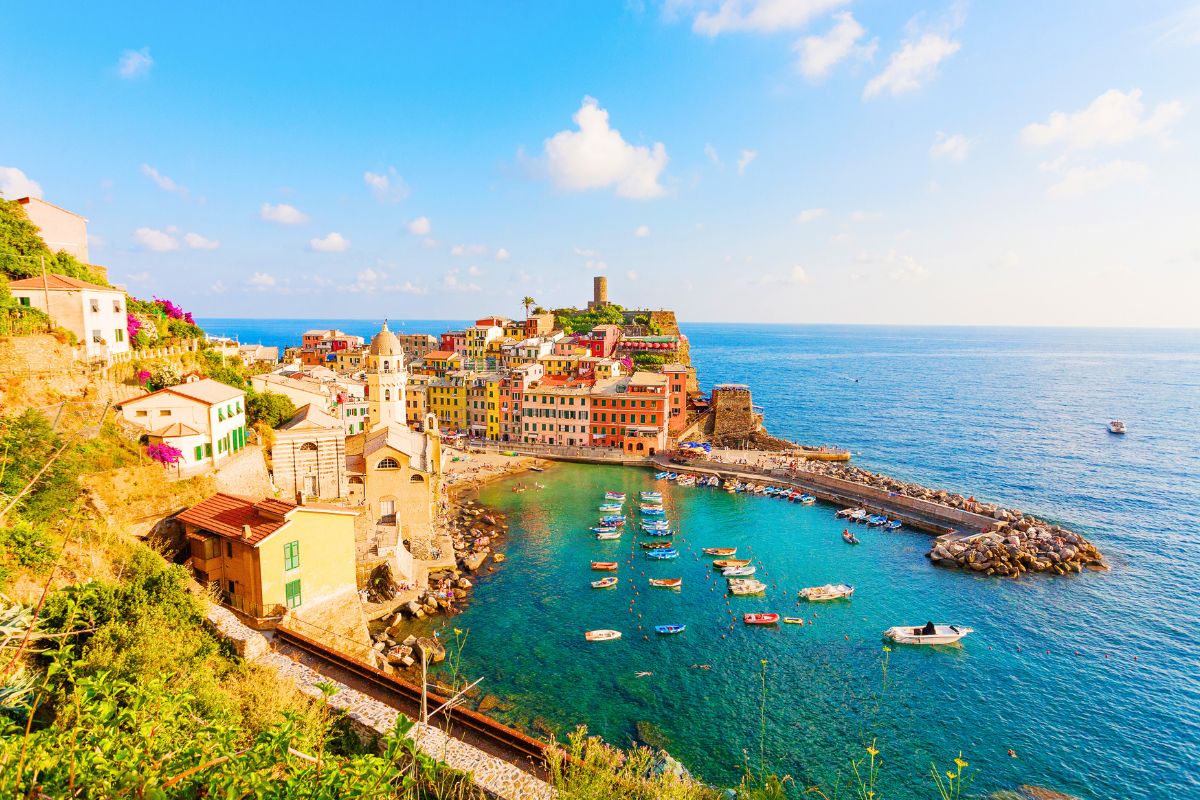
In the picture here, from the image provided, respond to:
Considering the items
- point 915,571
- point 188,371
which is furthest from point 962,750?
point 188,371

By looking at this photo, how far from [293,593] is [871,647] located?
2651cm

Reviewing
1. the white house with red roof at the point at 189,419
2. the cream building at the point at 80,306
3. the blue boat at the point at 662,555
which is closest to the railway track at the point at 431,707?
the white house with red roof at the point at 189,419

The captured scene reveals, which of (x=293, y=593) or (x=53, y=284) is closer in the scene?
(x=293, y=593)

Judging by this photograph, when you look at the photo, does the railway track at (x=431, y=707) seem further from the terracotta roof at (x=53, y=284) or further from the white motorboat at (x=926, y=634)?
the white motorboat at (x=926, y=634)

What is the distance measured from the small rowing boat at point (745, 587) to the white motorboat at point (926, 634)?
6877mm

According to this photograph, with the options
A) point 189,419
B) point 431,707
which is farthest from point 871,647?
point 189,419

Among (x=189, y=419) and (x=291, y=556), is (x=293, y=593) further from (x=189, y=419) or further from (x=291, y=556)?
(x=189, y=419)

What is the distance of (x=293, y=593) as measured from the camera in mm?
19969

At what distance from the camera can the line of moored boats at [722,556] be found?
28922 millimetres

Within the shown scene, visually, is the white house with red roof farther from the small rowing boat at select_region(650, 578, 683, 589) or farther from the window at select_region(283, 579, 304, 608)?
the small rowing boat at select_region(650, 578, 683, 589)

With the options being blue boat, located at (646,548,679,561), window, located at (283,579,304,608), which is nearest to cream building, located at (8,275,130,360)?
window, located at (283,579,304,608)

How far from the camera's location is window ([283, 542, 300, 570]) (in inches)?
776

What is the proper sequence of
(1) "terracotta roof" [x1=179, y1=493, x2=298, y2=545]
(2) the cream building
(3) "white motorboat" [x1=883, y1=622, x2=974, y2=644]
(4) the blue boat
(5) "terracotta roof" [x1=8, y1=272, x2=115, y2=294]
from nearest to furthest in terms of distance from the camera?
(1) "terracotta roof" [x1=179, y1=493, x2=298, y2=545] < (5) "terracotta roof" [x1=8, y1=272, x2=115, y2=294] < (2) the cream building < (3) "white motorboat" [x1=883, y1=622, x2=974, y2=644] < (4) the blue boat

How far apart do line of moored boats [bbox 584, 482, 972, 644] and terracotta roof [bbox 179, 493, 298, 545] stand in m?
15.8
